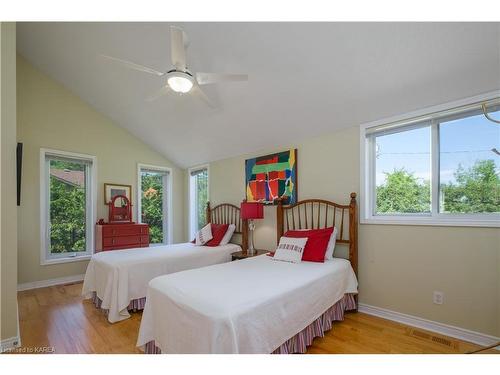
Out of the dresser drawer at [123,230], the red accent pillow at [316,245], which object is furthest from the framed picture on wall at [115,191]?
the red accent pillow at [316,245]

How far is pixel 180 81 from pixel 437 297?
2925 millimetres

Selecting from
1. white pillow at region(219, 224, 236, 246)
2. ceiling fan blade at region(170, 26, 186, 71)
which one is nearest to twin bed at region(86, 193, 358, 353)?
white pillow at region(219, 224, 236, 246)

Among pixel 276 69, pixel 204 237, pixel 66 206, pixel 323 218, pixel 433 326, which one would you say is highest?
pixel 276 69

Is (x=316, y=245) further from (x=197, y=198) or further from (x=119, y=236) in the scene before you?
(x=197, y=198)

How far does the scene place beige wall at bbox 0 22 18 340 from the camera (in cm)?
190

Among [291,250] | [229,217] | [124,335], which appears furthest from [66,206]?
[291,250]

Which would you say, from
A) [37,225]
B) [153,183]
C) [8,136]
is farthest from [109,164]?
[8,136]

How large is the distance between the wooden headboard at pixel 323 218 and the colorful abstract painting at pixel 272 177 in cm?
17

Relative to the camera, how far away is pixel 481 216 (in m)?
2.08

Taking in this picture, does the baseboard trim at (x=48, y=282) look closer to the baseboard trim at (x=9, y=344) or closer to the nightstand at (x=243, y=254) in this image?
the baseboard trim at (x=9, y=344)

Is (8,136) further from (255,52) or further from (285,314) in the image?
(285,314)

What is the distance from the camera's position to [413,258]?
2.34 meters

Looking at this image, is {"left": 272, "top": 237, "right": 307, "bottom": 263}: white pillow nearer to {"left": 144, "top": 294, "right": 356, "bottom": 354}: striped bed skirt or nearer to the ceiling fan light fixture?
{"left": 144, "top": 294, "right": 356, "bottom": 354}: striped bed skirt
